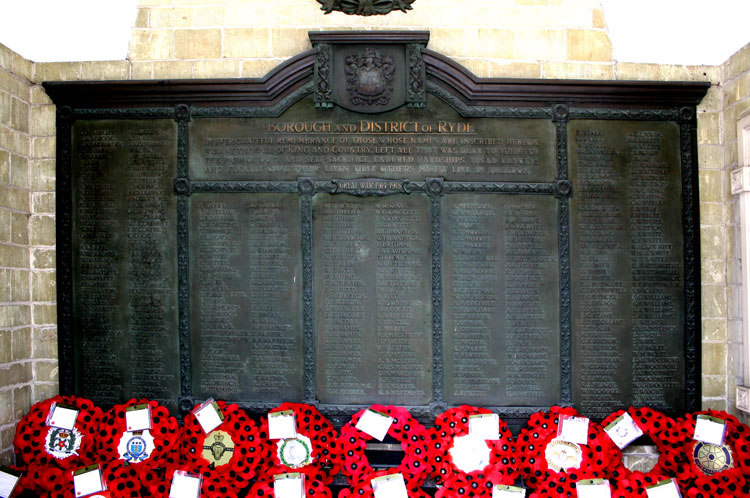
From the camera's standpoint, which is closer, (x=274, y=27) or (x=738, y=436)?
(x=738, y=436)

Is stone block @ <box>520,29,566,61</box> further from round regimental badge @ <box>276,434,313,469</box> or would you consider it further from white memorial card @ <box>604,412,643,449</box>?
round regimental badge @ <box>276,434,313,469</box>

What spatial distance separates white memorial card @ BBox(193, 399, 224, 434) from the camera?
4.38 meters

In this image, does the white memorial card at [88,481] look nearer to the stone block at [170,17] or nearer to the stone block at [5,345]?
the stone block at [5,345]

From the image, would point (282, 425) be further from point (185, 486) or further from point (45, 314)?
point (45, 314)

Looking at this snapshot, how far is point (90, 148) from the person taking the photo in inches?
180

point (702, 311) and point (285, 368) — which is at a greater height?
point (702, 311)

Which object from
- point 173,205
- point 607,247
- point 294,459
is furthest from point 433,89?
point 294,459

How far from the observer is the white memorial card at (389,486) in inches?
164

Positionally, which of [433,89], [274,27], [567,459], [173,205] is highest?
[274,27]

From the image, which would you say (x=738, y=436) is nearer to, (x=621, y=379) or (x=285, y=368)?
(x=621, y=379)

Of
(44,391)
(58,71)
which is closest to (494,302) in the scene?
(44,391)

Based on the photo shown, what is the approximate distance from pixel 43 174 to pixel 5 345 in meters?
1.56

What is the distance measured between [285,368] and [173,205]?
1768mm

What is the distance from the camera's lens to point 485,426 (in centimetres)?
431
